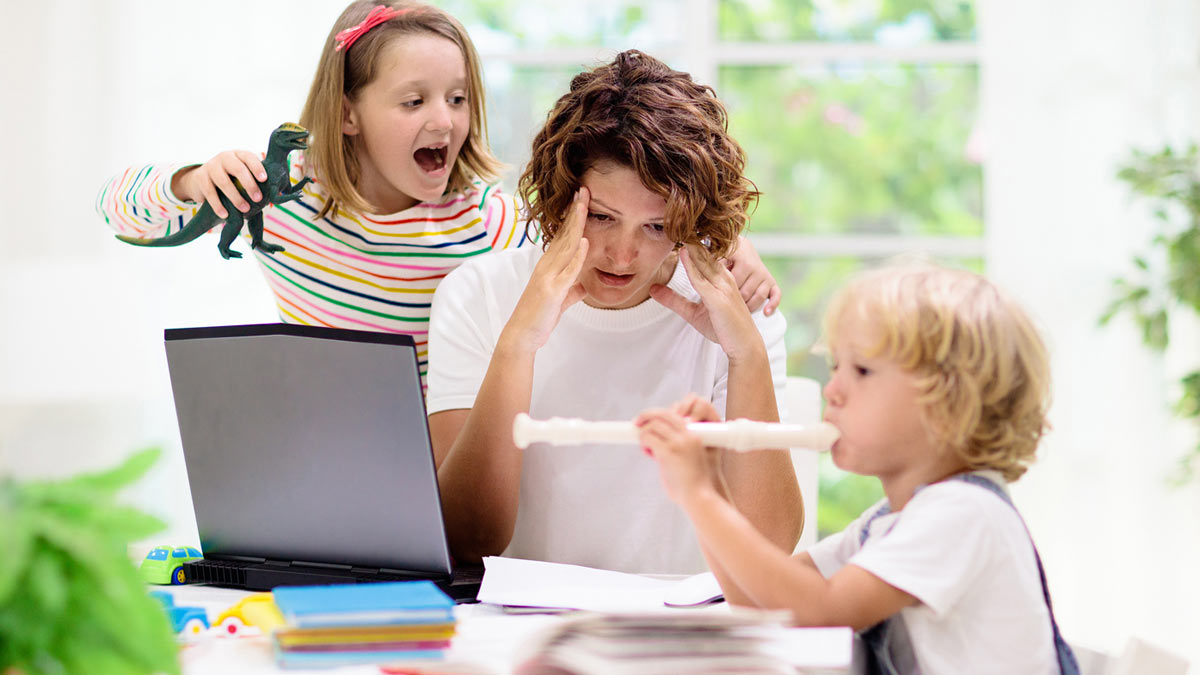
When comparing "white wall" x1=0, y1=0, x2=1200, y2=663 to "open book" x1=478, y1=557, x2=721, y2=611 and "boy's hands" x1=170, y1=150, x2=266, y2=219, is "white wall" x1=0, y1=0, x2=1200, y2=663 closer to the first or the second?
"boy's hands" x1=170, y1=150, x2=266, y2=219

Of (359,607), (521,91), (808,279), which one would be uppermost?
(521,91)

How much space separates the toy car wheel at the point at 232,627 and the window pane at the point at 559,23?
2.76m

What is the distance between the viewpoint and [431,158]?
1718mm

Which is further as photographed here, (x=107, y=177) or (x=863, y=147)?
(x=863, y=147)

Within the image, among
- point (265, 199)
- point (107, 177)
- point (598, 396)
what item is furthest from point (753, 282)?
point (107, 177)

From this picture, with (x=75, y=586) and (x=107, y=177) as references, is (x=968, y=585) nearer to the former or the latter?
(x=75, y=586)

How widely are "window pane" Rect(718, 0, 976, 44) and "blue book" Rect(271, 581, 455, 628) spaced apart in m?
2.84

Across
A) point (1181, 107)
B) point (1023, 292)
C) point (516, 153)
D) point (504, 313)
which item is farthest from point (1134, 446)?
point (504, 313)

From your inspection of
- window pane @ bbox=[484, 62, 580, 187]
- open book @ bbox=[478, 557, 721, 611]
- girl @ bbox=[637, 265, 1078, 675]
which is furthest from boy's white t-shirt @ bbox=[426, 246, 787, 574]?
window pane @ bbox=[484, 62, 580, 187]

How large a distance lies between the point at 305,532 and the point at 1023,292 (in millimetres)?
2445

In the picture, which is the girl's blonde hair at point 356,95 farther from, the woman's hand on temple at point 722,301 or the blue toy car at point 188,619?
→ the blue toy car at point 188,619

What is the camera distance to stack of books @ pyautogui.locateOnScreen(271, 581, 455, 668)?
870mm

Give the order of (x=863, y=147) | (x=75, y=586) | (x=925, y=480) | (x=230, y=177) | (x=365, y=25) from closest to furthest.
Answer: (x=75, y=586), (x=925, y=480), (x=230, y=177), (x=365, y=25), (x=863, y=147)

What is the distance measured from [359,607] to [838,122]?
Result: 2.84 m
